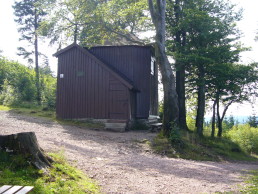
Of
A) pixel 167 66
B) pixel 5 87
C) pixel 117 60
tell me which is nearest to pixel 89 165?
pixel 167 66

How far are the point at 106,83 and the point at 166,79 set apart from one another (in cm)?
588

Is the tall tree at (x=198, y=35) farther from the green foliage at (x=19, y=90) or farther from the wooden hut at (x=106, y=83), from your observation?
the green foliage at (x=19, y=90)

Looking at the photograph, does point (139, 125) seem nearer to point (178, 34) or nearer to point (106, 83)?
point (106, 83)

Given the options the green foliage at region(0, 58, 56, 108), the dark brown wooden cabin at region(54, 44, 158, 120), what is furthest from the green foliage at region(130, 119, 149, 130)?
the green foliage at region(0, 58, 56, 108)

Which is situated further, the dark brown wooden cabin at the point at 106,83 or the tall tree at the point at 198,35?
the dark brown wooden cabin at the point at 106,83

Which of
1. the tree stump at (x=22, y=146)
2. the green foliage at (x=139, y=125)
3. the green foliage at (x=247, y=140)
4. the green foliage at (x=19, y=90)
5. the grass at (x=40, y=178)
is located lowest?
the green foliage at (x=247, y=140)

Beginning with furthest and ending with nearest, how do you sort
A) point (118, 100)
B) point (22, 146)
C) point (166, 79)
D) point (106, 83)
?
1. point (106, 83)
2. point (118, 100)
3. point (166, 79)
4. point (22, 146)

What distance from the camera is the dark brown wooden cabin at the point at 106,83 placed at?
62.6 ft

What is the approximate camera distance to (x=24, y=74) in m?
27.3

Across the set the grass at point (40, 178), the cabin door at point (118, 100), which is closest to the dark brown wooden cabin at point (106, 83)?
the cabin door at point (118, 100)

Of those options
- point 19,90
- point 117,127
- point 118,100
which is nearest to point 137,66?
point 118,100

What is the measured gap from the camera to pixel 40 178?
4906 millimetres

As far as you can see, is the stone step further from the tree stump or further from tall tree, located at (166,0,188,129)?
the tree stump

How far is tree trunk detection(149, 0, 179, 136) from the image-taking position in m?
14.3
